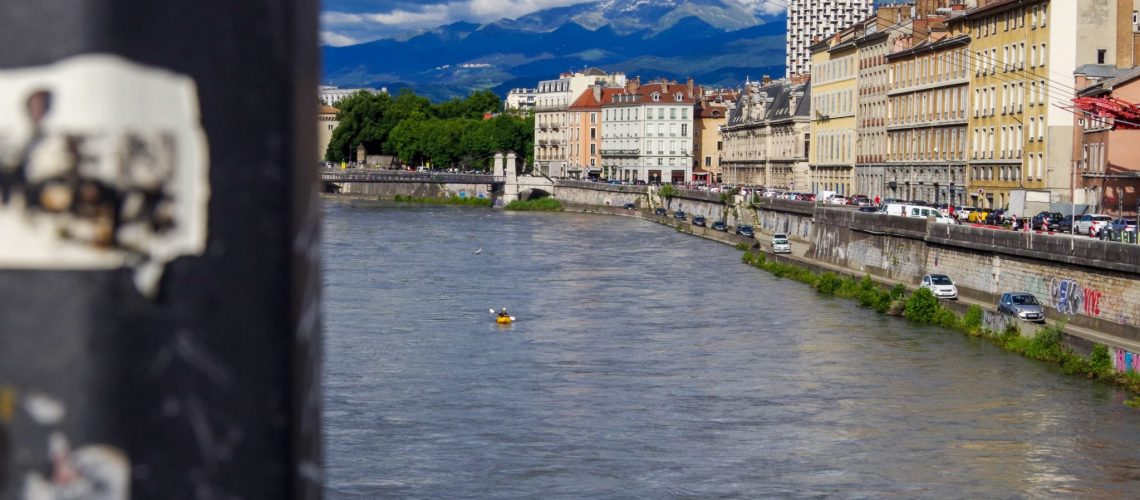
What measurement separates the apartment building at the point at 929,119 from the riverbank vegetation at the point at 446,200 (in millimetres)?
46110

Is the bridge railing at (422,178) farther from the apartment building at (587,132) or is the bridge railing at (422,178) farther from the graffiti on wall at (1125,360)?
the graffiti on wall at (1125,360)

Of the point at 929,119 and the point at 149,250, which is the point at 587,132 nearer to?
the point at 929,119

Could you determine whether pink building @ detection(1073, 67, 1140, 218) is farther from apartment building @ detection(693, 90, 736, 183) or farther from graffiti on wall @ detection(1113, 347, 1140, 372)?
apartment building @ detection(693, 90, 736, 183)

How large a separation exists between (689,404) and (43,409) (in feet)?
75.3

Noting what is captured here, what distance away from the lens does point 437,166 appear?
150500 mm

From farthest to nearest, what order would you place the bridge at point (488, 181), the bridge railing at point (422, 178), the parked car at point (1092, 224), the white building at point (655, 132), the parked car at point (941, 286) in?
1. the white building at point (655, 132)
2. the bridge railing at point (422, 178)
3. the bridge at point (488, 181)
4. the parked car at point (1092, 224)
5. the parked car at point (941, 286)

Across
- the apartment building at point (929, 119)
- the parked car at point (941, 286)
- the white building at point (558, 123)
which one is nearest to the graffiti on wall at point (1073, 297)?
the parked car at point (941, 286)

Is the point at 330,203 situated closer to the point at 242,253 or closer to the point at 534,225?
the point at 534,225

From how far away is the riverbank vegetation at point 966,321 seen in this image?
2488 centimetres

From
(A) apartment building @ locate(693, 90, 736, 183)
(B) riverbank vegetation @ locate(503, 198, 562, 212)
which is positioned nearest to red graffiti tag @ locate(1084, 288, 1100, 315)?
(B) riverbank vegetation @ locate(503, 198, 562, 212)

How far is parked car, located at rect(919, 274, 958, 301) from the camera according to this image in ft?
116

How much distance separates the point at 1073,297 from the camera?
97.2 feet

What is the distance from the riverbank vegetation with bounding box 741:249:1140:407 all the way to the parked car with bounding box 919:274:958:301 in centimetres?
47

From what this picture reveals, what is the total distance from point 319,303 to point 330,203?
115 m
